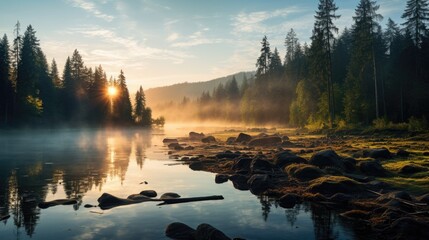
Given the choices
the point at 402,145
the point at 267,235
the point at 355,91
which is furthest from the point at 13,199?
the point at 355,91

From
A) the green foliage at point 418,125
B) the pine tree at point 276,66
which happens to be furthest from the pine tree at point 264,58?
the green foliage at point 418,125

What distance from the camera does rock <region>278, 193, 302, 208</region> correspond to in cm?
1647

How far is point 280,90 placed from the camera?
96.1 m

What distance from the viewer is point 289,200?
1670 centimetres

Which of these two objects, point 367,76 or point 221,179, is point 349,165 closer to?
point 221,179

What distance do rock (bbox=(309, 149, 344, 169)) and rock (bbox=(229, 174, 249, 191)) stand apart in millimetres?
4823

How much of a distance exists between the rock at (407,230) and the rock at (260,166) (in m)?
12.1

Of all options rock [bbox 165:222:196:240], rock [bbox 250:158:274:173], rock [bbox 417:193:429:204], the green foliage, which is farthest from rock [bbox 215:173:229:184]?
the green foliage

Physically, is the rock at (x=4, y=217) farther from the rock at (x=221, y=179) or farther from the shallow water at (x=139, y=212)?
the rock at (x=221, y=179)

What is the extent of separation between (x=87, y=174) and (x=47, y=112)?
6791 centimetres

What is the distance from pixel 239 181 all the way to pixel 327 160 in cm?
573

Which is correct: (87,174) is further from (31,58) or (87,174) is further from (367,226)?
(31,58)

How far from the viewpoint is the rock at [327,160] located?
22062mm

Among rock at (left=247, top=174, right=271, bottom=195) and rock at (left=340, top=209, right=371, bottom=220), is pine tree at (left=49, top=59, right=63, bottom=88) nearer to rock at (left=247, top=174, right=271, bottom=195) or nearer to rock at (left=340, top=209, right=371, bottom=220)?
rock at (left=247, top=174, right=271, bottom=195)
